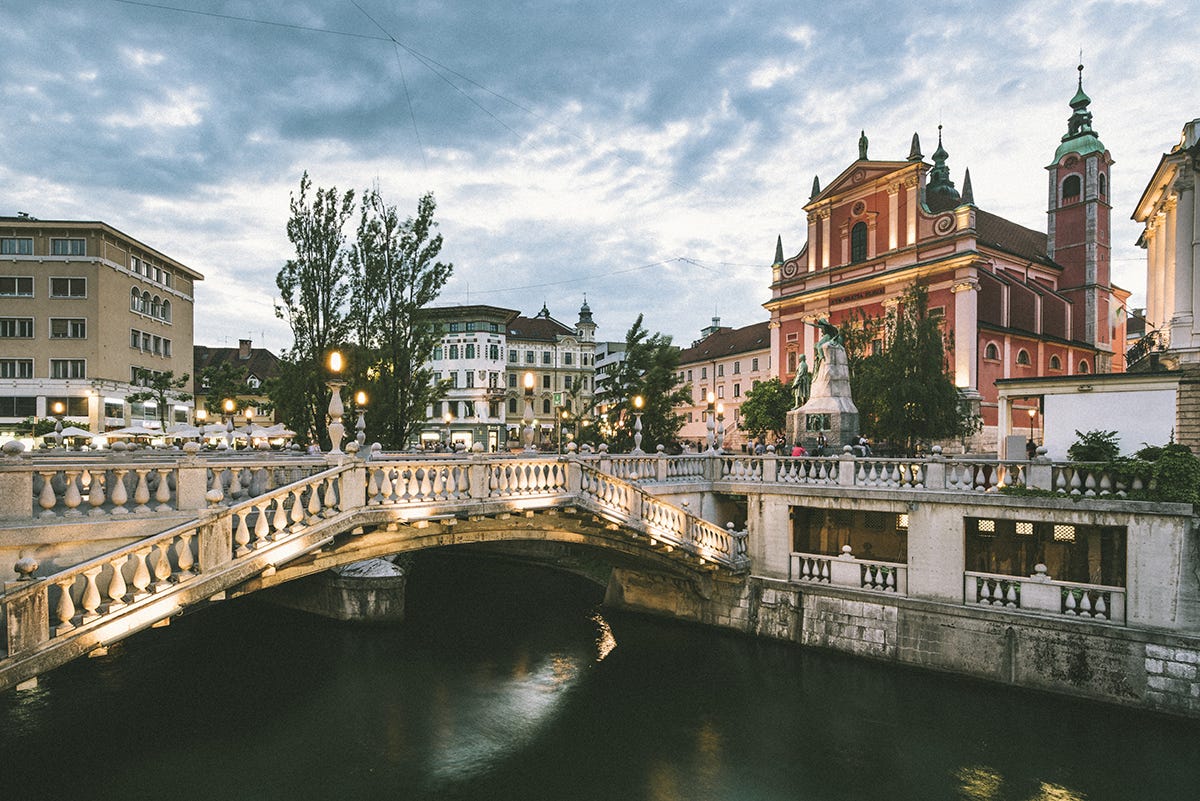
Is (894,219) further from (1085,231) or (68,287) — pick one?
(68,287)

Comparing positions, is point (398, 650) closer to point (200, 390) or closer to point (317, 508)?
point (317, 508)

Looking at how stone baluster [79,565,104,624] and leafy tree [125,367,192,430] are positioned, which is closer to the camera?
stone baluster [79,565,104,624]

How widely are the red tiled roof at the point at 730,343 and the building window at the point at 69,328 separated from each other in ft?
161

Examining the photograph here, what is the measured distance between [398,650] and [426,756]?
22.4ft

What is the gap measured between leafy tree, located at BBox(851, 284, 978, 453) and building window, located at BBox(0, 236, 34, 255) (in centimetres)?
5458

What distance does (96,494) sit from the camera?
884 centimetres

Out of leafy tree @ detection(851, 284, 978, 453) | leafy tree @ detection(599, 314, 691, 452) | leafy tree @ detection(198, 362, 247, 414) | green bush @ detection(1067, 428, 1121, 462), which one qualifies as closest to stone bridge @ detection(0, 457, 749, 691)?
green bush @ detection(1067, 428, 1121, 462)

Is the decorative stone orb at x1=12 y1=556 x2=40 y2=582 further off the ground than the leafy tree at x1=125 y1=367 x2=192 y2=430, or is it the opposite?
the leafy tree at x1=125 y1=367 x2=192 y2=430

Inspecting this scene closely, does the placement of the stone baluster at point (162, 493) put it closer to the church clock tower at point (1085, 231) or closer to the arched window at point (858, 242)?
the arched window at point (858, 242)

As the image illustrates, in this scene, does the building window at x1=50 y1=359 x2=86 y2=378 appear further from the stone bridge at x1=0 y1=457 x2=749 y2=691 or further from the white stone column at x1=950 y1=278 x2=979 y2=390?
the white stone column at x1=950 y1=278 x2=979 y2=390

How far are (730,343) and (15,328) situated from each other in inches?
2499

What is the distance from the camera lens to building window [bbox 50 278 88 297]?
1718 inches

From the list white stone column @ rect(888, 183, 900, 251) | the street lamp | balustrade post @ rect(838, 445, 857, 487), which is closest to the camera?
balustrade post @ rect(838, 445, 857, 487)

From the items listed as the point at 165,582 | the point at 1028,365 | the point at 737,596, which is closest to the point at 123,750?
the point at 165,582
